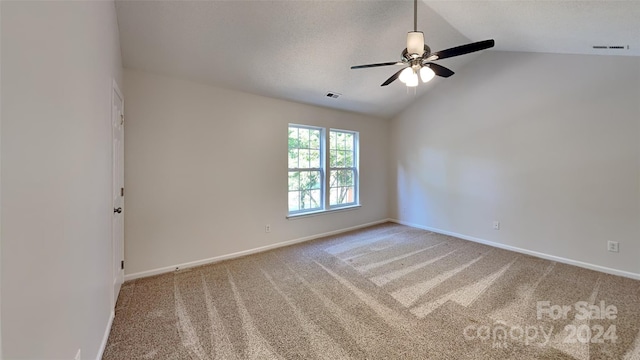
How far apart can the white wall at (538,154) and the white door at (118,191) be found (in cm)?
460

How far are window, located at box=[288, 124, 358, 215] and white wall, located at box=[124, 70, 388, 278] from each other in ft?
0.73

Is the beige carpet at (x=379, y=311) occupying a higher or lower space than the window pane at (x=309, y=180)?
lower

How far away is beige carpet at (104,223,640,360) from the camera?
1708mm

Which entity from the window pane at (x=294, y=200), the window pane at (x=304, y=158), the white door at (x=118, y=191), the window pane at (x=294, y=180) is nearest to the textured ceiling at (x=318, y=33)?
the white door at (x=118, y=191)

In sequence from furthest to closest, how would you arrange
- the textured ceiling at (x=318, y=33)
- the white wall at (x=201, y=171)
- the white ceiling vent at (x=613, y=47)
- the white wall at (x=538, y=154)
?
the white wall at (x=538, y=154)
the white wall at (x=201, y=171)
the white ceiling vent at (x=613, y=47)
the textured ceiling at (x=318, y=33)

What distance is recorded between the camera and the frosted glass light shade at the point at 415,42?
1.94 meters

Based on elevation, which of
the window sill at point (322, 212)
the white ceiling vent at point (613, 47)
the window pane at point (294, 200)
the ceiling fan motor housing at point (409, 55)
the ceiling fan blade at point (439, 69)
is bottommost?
the window sill at point (322, 212)

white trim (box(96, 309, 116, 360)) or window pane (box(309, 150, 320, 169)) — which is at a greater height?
window pane (box(309, 150, 320, 169))

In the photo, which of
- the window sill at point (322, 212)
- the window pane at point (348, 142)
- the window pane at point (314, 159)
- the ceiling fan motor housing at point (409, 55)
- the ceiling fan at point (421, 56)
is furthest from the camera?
the window pane at point (348, 142)

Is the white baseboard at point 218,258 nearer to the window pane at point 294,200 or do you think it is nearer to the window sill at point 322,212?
the window sill at point 322,212

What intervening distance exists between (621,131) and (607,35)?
1.14m

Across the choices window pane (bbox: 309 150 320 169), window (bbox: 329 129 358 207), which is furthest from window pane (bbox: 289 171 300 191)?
window (bbox: 329 129 358 207)

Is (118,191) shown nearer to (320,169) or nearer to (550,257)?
(320,169)

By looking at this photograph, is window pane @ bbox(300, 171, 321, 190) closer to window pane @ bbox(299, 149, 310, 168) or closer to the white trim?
window pane @ bbox(299, 149, 310, 168)
